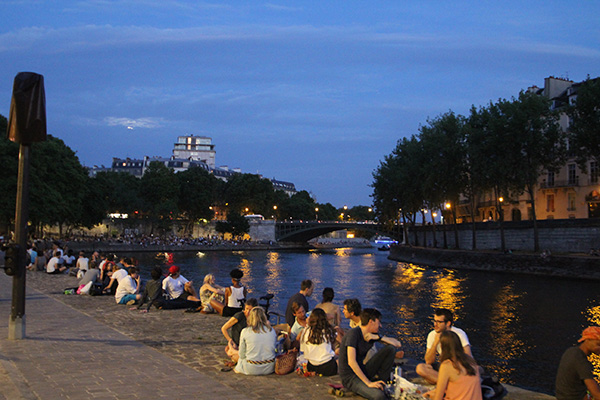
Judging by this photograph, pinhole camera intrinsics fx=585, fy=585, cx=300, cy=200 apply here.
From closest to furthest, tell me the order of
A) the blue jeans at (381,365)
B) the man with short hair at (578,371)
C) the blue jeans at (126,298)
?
1. the man with short hair at (578,371)
2. the blue jeans at (381,365)
3. the blue jeans at (126,298)

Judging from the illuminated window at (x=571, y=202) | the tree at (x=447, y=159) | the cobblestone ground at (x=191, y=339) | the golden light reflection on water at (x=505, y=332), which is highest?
the tree at (x=447, y=159)

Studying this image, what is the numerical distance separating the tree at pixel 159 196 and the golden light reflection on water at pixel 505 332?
3005 inches

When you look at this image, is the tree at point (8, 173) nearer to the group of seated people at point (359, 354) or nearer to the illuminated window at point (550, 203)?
the group of seated people at point (359, 354)

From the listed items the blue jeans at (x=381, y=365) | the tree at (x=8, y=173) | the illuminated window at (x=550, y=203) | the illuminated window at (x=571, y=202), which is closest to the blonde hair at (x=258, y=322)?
the blue jeans at (x=381, y=365)

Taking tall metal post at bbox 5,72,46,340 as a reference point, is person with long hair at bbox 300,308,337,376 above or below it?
below

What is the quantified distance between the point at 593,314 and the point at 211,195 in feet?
304

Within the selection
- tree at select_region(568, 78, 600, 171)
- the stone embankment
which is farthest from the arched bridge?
tree at select_region(568, 78, 600, 171)

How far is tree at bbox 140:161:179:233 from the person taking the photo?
9694cm

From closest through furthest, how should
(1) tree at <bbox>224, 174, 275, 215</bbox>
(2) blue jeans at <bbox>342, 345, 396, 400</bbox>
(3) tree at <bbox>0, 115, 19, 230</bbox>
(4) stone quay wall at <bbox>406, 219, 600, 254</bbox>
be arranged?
(2) blue jeans at <bbox>342, 345, 396, 400</bbox> < (4) stone quay wall at <bbox>406, 219, 600, 254</bbox> < (3) tree at <bbox>0, 115, 19, 230</bbox> < (1) tree at <bbox>224, 174, 275, 215</bbox>

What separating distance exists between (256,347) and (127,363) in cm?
196

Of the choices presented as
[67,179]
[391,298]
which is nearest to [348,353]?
[391,298]

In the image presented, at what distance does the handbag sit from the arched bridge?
83.6 m

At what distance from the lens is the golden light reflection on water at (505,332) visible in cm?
1389

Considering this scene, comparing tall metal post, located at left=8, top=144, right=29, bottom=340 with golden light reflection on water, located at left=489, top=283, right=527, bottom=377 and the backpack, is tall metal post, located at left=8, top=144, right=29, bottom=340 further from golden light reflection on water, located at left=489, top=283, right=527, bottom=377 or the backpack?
golden light reflection on water, located at left=489, top=283, right=527, bottom=377
